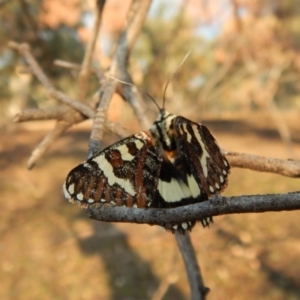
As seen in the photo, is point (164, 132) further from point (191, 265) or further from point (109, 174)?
point (191, 265)

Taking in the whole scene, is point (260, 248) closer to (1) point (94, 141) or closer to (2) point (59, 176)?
(2) point (59, 176)

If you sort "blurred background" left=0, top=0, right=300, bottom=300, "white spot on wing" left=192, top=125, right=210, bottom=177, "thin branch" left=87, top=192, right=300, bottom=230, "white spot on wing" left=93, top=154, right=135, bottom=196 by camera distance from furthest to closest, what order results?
"blurred background" left=0, top=0, right=300, bottom=300, "white spot on wing" left=192, top=125, right=210, bottom=177, "white spot on wing" left=93, top=154, right=135, bottom=196, "thin branch" left=87, top=192, right=300, bottom=230

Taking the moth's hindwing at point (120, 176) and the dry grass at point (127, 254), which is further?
the dry grass at point (127, 254)

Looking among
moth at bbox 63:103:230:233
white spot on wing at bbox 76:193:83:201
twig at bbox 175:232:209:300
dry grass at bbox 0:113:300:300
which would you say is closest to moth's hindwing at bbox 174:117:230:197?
moth at bbox 63:103:230:233

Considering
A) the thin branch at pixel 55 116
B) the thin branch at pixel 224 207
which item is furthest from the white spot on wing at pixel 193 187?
the thin branch at pixel 224 207

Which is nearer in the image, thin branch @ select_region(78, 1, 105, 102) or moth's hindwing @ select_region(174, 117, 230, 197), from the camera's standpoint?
moth's hindwing @ select_region(174, 117, 230, 197)

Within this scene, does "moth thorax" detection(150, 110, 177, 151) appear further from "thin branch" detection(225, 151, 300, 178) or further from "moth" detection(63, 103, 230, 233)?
"thin branch" detection(225, 151, 300, 178)

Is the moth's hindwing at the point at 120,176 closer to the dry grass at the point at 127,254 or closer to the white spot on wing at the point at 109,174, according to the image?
the white spot on wing at the point at 109,174

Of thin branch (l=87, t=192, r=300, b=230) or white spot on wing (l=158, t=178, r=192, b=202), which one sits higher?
thin branch (l=87, t=192, r=300, b=230)
